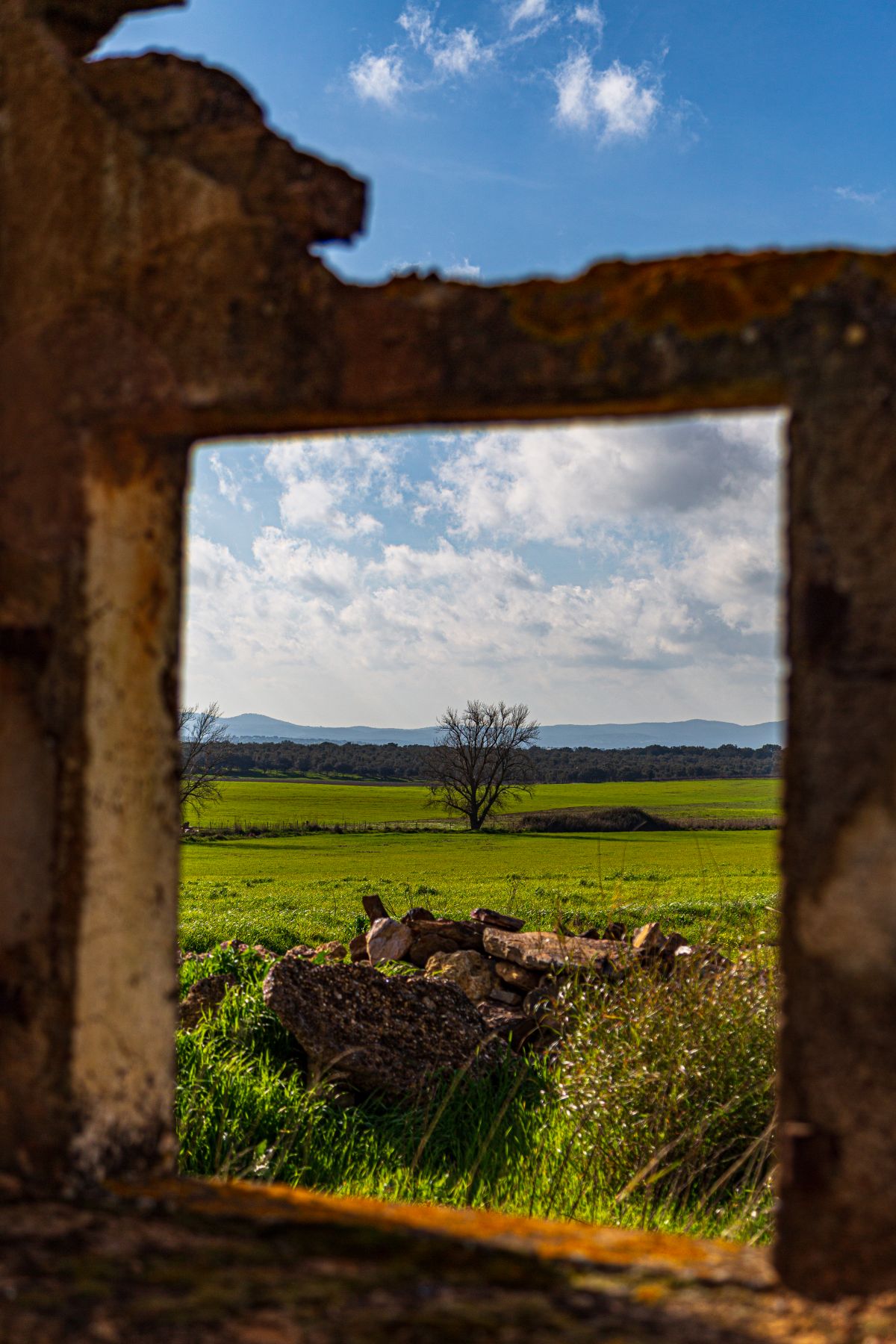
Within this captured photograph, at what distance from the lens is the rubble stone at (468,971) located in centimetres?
710

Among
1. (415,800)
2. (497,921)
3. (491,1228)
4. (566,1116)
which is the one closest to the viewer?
(491,1228)

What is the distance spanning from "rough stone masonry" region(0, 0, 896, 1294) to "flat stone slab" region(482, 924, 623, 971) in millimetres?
4702

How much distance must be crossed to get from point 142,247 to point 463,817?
3562 centimetres

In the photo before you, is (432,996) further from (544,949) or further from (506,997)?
(544,949)

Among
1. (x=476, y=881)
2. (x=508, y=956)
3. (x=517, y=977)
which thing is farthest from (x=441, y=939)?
(x=476, y=881)

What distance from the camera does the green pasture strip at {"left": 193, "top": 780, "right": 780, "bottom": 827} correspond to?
38531 mm

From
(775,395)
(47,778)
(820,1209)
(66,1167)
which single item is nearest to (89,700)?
(47,778)

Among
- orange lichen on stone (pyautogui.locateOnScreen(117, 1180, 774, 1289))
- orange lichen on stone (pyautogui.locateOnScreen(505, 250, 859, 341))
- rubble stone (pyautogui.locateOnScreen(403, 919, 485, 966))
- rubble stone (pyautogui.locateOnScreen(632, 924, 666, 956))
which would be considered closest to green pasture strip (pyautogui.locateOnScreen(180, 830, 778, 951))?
rubble stone (pyautogui.locateOnScreen(632, 924, 666, 956))

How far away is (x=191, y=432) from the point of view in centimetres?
242

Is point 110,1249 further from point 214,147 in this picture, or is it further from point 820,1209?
point 214,147

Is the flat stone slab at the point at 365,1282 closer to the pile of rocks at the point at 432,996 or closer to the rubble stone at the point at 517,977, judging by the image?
the pile of rocks at the point at 432,996

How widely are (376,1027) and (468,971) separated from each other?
1502 millimetres

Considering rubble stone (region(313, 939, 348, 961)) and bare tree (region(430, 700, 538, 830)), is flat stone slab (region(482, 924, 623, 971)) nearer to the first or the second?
rubble stone (region(313, 939, 348, 961))

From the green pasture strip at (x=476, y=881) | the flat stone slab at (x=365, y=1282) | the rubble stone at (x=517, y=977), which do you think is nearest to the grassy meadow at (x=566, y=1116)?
the green pasture strip at (x=476, y=881)
